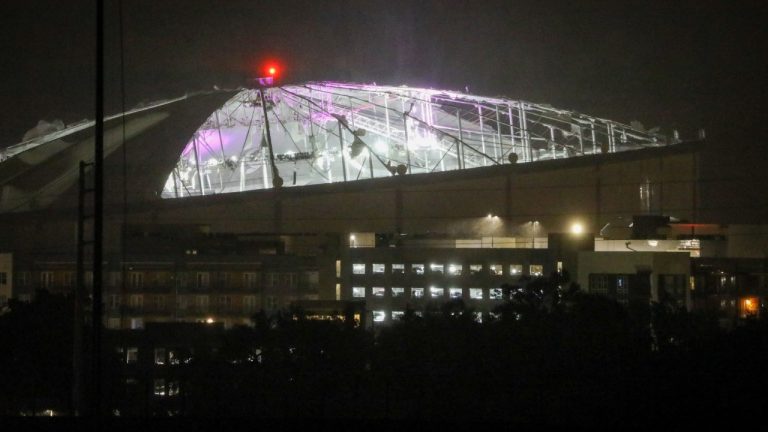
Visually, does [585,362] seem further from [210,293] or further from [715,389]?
[210,293]

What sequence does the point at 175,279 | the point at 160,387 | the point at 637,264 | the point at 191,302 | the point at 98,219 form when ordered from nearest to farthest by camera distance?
the point at 98,219 < the point at 160,387 < the point at 191,302 < the point at 175,279 < the point at 637,264

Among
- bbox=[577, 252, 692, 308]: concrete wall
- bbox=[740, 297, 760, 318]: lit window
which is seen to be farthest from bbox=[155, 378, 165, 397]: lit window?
bbox=[740, 297, 760, 318]: lit window

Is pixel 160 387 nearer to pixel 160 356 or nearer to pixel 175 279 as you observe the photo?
pixel 160 356

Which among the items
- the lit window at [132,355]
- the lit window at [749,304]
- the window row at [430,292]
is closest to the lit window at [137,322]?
the window row at [430,292]

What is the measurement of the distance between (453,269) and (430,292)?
904mm

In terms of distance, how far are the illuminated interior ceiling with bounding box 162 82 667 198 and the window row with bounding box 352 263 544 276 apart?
8.88 ft

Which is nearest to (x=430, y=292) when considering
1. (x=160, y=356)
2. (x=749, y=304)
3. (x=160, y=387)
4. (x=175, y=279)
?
(x=175, y=279)

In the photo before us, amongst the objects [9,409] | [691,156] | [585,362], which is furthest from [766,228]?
[9,409]

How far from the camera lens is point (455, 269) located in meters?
26.9

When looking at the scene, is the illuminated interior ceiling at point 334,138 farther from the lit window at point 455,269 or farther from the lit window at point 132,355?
the lit window at point 132,355

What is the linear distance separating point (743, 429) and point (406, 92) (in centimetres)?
1868

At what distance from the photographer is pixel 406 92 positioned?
26.4m

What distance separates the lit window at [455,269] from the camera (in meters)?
26.8

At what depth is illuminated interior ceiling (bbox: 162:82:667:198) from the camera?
83.3 ft
